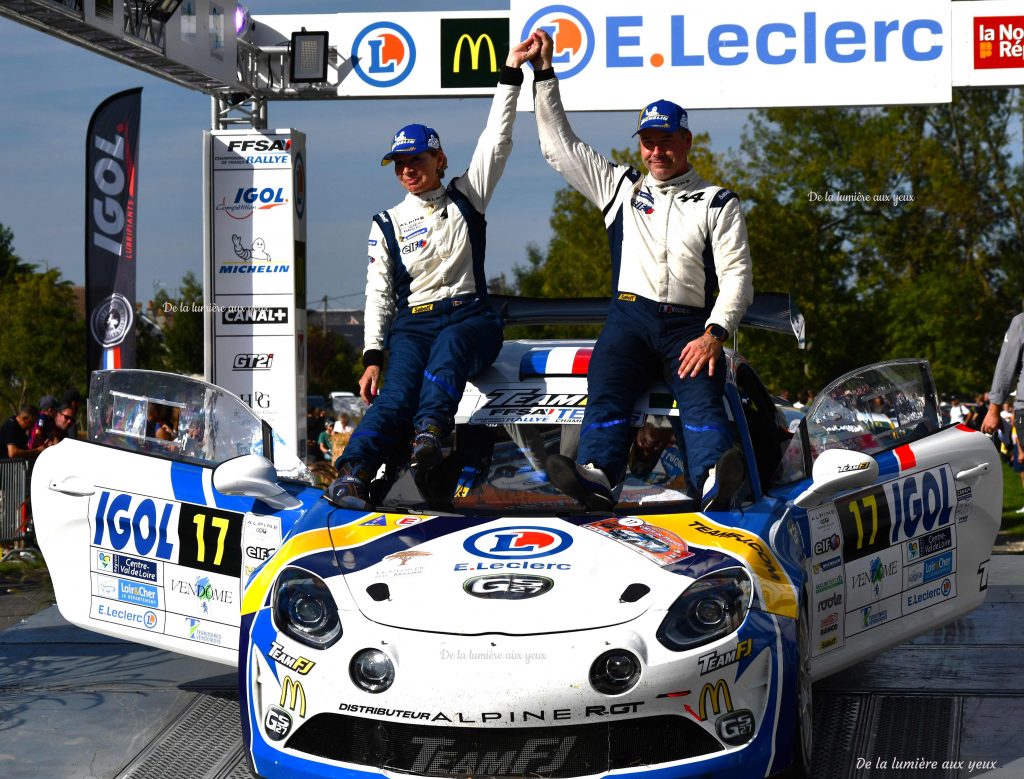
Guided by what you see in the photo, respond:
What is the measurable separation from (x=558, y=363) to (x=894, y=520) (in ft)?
4.56

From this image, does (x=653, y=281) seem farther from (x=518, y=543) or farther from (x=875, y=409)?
(x=518, y=543)

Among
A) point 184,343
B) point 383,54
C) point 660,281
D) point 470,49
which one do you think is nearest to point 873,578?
point 660,281

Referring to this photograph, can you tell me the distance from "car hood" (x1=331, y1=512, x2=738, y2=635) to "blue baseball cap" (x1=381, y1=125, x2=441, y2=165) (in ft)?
6.31

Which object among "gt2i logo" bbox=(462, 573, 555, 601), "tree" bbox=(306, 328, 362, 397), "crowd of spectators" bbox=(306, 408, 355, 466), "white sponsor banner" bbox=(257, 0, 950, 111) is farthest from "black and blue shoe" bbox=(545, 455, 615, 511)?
"tree" bbox=(306, 328, 362, 397)

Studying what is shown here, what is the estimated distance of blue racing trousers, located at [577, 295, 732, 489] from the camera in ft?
15.3

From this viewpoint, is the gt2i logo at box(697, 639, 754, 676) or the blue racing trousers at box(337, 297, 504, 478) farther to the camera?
the blue racing trousers at box(337, 297, 504, 478)

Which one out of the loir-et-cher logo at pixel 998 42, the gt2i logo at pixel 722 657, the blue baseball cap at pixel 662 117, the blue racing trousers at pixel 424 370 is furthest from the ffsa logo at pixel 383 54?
the gt2i logo at pixel 722 657

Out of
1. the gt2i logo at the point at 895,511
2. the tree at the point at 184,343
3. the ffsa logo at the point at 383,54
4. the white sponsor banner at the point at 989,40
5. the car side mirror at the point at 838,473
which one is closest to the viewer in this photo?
the car side mirror at the point at 838,473

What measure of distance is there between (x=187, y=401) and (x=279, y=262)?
607 centimetres

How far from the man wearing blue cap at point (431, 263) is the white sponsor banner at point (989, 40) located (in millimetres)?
6249

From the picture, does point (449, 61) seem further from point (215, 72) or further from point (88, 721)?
point (88, 721)

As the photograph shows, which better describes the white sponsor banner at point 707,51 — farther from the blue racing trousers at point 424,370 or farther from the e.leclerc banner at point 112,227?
the blue racing trousers at point 424,370

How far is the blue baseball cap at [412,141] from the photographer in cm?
551

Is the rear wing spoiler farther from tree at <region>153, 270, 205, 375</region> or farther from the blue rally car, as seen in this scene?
tree at <region>153, 270, 205, 375</region>
